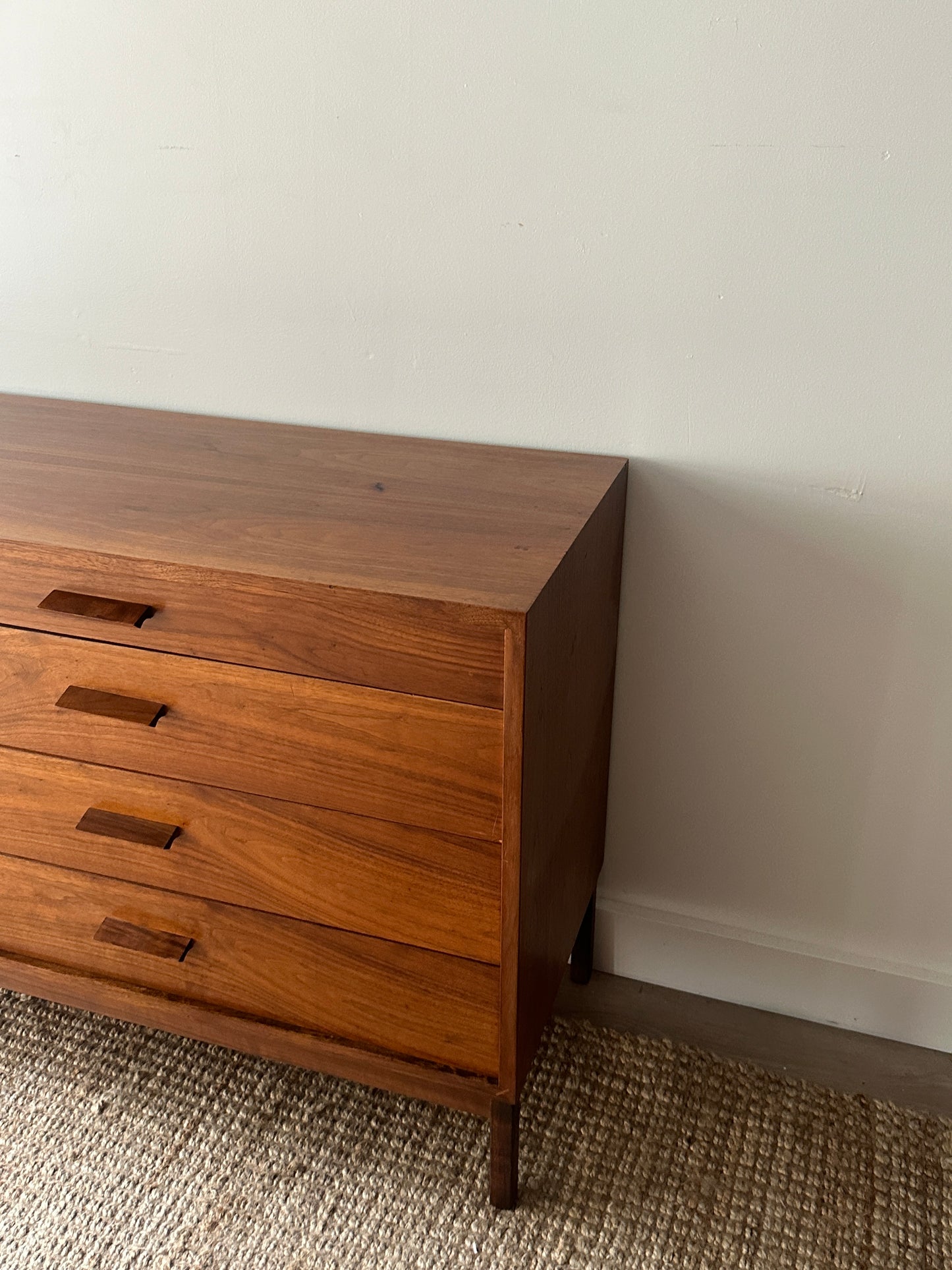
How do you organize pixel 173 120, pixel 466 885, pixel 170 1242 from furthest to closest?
pixel 173 120, pixel 170 1242, pixel 466 885

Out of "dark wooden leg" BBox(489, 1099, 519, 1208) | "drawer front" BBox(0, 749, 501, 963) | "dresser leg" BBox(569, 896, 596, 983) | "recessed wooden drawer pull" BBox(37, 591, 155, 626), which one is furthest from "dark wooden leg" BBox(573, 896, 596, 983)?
"recessed wooden drawer pull" BBox(37, 591, 155, 626)

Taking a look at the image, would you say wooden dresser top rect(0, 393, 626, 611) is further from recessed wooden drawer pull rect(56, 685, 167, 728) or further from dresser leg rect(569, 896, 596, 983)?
dresser leg rect(569, 896, 596, 983)

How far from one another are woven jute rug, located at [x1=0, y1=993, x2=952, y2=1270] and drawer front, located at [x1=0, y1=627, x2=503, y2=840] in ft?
1.47

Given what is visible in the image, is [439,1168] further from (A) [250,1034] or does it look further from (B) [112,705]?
(B) [112,705]

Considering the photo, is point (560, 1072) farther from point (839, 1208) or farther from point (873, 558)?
point (873, 558)

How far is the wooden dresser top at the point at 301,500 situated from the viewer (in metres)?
0.95

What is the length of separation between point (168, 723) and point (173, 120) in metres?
0.68

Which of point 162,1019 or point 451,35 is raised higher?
point 451,35

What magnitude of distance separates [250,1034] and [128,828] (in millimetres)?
259

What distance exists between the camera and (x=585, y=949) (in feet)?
4.79

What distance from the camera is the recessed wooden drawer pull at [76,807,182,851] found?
3.57 feet

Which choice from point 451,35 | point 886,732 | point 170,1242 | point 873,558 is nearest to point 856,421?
point 873,558

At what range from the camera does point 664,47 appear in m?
1.05

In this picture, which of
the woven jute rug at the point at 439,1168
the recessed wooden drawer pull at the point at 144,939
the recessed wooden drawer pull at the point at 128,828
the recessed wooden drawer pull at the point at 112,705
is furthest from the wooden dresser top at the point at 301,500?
the woven jute rug at the point at 439,1168
